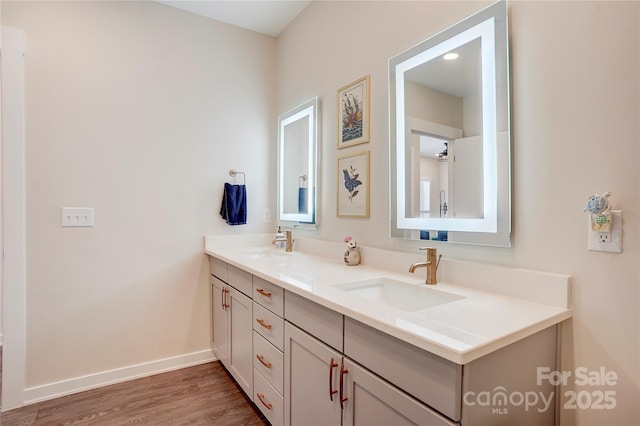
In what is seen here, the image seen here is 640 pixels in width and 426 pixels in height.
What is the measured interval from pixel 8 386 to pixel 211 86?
234 centimetres

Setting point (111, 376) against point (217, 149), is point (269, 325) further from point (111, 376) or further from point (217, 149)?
point (217, 149)

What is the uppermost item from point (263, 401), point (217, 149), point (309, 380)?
point (217, 149)

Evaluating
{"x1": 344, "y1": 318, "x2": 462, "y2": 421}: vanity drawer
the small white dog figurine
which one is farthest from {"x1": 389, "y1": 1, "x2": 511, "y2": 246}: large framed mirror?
{"x1": 344, "y1": 318, "x2": 462, "y2": 421}: vanity drawer

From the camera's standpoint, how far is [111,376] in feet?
7.23

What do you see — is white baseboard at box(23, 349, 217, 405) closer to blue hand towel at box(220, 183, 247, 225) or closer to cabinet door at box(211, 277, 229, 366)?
cabinet door at box(211, 277, 229, 366)

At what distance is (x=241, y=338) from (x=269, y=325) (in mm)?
476

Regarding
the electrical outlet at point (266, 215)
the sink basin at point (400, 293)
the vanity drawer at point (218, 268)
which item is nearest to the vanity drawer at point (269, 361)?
the sink basin at point (400, 293)

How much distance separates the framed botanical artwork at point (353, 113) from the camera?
189 centimetres

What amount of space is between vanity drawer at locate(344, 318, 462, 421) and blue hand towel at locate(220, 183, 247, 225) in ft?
5.57

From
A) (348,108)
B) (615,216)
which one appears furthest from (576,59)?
(348,108)

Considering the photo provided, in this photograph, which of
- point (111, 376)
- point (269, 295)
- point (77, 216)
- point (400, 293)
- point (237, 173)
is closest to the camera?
point (400, 293)

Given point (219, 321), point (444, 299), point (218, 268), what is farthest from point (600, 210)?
point (219, 321)

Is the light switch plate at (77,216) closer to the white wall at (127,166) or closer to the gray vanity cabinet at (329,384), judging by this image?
the white wall at (127,166)

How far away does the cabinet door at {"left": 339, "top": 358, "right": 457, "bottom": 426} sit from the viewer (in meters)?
0.87
